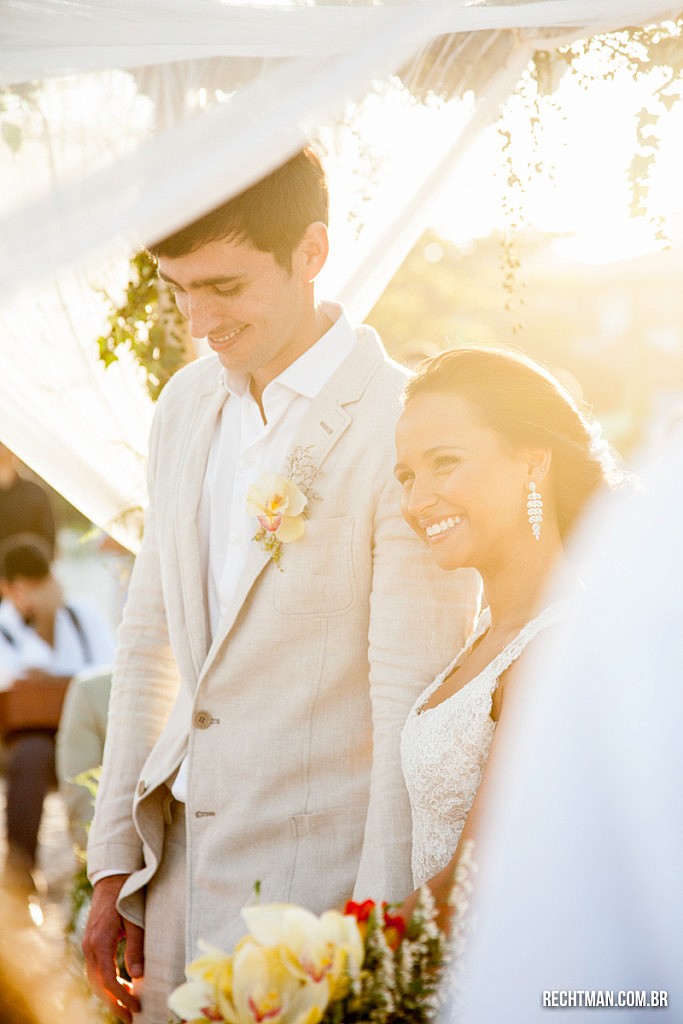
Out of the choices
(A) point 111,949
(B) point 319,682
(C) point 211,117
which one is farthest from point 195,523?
(A) point 111,949

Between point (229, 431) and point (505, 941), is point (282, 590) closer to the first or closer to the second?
point (229, 431)

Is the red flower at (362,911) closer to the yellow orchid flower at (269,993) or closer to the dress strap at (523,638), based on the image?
the yellow orchid flower at (269,993)

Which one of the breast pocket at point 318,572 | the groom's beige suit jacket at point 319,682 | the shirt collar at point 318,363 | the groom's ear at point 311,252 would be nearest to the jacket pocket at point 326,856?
the groom's beige suit jacket at point 319,682

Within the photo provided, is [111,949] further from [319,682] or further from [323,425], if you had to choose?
[323,425]

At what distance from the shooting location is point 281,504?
2404mm

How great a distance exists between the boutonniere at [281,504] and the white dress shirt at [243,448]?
6cm

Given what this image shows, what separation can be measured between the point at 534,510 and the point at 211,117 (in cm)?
97

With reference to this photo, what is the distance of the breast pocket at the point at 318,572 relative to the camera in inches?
95.1

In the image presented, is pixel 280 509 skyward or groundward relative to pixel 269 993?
skyward

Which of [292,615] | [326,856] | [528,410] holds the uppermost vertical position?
[528,410]

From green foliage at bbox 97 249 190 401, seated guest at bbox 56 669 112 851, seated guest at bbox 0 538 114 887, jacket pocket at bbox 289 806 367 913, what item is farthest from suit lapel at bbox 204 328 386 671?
seated guest at bbox 0 538 114 887

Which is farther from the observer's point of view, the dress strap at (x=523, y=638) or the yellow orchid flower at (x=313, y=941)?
the dress strap at (x=523, y=638)

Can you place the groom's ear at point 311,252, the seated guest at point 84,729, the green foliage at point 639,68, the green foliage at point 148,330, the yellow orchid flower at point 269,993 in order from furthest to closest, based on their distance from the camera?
the seated guest at point 84,729 → the green foliage at point 148,330 → the green foliage at point 639,68 → the groom's ear at point 311,252 → the yellow orchid flower at point 269,993

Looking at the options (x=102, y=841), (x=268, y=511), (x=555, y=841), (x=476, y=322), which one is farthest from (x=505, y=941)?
(x=476, y=322)
